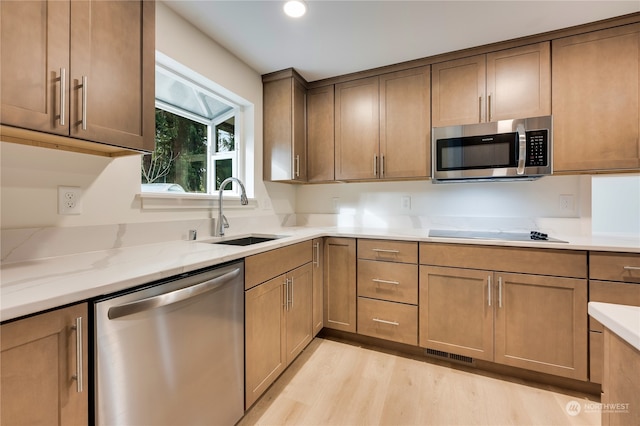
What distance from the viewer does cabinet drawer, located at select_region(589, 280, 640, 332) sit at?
150cm

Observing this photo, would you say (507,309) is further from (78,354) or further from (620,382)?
(78,354)

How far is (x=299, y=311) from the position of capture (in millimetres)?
1880

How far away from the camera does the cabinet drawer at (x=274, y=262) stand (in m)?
1.41

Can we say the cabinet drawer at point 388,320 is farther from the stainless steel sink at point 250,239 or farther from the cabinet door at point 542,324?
the stainless steel sink at point 250,239

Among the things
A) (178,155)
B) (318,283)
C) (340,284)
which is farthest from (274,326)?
(178,155)

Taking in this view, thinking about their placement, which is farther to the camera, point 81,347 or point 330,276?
point 330,276

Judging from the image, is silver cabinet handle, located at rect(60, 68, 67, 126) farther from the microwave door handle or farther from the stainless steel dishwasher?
the microwave door handle

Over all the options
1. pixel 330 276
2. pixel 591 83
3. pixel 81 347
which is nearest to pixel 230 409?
pixel 81 347

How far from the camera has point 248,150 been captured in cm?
240

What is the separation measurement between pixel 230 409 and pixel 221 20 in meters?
2.15

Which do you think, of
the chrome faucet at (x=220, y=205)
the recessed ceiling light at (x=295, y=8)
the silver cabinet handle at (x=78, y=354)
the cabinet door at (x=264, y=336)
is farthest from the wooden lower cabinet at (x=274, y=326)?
the recessed ceiling light at (x=295, y=8)

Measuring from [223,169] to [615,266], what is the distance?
2623 millimetres

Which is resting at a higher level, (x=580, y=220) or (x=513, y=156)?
(x=513, y=156)

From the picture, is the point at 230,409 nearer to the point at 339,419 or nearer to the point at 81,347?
the point at 339,419
